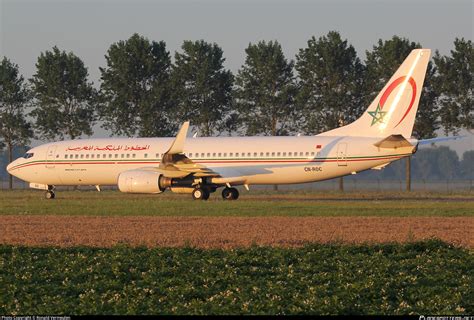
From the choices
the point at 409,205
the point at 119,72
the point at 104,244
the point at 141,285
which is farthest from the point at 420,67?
the point at 119,72

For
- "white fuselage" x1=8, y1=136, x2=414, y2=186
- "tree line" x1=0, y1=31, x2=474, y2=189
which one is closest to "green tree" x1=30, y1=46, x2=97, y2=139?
"tree line" x1=0, y1=31, x2=474, y2=189

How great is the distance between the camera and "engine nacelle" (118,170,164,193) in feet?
160

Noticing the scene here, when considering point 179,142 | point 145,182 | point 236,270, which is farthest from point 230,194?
point 236,270

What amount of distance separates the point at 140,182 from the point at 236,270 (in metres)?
31.2

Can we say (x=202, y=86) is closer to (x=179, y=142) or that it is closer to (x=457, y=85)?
(x=457, y=85)

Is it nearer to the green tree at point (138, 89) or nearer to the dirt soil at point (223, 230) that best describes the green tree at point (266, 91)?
the green tree at point (138, 89)

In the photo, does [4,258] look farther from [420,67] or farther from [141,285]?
[420,67]

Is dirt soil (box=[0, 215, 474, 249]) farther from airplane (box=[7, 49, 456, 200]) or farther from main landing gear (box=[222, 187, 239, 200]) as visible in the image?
main landing gear (box=[222, 187, 239, 200])

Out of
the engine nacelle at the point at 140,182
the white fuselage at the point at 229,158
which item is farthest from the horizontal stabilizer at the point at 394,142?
the engine nacelle at the point at 140,182

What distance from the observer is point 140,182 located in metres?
48.9

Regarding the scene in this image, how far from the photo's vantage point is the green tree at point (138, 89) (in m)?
82.9

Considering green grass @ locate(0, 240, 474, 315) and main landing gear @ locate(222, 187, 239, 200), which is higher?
main landing gear @ locate(222, 187, 239, 200)

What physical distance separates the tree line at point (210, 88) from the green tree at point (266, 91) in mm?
84

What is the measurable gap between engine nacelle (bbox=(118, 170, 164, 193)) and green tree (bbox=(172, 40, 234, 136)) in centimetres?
3299
